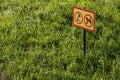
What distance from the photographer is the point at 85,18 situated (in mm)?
3922

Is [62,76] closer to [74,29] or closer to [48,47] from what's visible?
[48,47]

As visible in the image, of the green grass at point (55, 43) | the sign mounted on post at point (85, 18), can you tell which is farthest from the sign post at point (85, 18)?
the green grass at point (55, 43)

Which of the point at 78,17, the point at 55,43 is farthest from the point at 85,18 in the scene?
the point at 55,43

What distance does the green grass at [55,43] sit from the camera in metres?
4.01

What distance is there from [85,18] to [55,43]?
2.79ft

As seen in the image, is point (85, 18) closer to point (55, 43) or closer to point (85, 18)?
point (85, 18)

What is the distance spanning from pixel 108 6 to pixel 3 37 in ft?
6.75

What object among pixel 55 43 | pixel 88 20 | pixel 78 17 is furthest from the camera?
pixel 55 43

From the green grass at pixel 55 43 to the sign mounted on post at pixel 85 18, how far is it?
1.55ft

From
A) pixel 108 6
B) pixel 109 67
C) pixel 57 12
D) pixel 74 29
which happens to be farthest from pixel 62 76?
pixel 108 6

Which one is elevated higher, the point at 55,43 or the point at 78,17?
the point at 78,17

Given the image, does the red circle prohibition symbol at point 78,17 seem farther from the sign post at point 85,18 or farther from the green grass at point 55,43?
the green grass at point 55,43

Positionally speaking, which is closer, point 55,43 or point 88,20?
point 88,20

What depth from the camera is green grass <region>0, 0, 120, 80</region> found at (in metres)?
4.01
